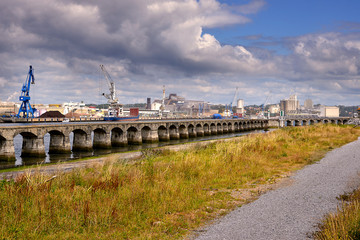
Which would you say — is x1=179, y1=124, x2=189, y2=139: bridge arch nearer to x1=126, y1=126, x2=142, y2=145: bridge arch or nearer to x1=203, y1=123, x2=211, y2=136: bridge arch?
x1=203, y1=123, x2=211, y2=136: bridge arch

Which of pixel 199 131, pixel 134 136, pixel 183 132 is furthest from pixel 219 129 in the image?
pixel 134 136

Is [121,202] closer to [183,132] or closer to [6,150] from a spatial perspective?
[6,150]

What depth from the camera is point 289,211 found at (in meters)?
10.6

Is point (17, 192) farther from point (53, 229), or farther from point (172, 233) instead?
point (172, 233)

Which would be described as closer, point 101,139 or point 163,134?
point 101,139

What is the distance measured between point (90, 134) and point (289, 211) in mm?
45108

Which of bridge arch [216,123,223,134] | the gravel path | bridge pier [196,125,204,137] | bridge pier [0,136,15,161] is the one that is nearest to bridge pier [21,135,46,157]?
bridge pier [0,136,15,161]

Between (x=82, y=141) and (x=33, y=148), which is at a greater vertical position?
(x=82, y=141)

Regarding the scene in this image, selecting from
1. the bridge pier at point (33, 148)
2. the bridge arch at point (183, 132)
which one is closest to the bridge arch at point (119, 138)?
the bridge pier at point (33, 148)

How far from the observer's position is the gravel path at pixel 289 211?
860 centimetres

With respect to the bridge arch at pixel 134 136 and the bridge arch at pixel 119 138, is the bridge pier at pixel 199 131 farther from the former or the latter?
the bridge arch at pixel 119 138

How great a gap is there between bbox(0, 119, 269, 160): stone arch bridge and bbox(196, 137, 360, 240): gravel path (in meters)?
37.8

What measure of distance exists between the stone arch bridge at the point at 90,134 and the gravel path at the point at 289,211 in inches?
1490

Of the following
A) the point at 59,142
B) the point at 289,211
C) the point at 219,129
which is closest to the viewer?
the point at 289,211
